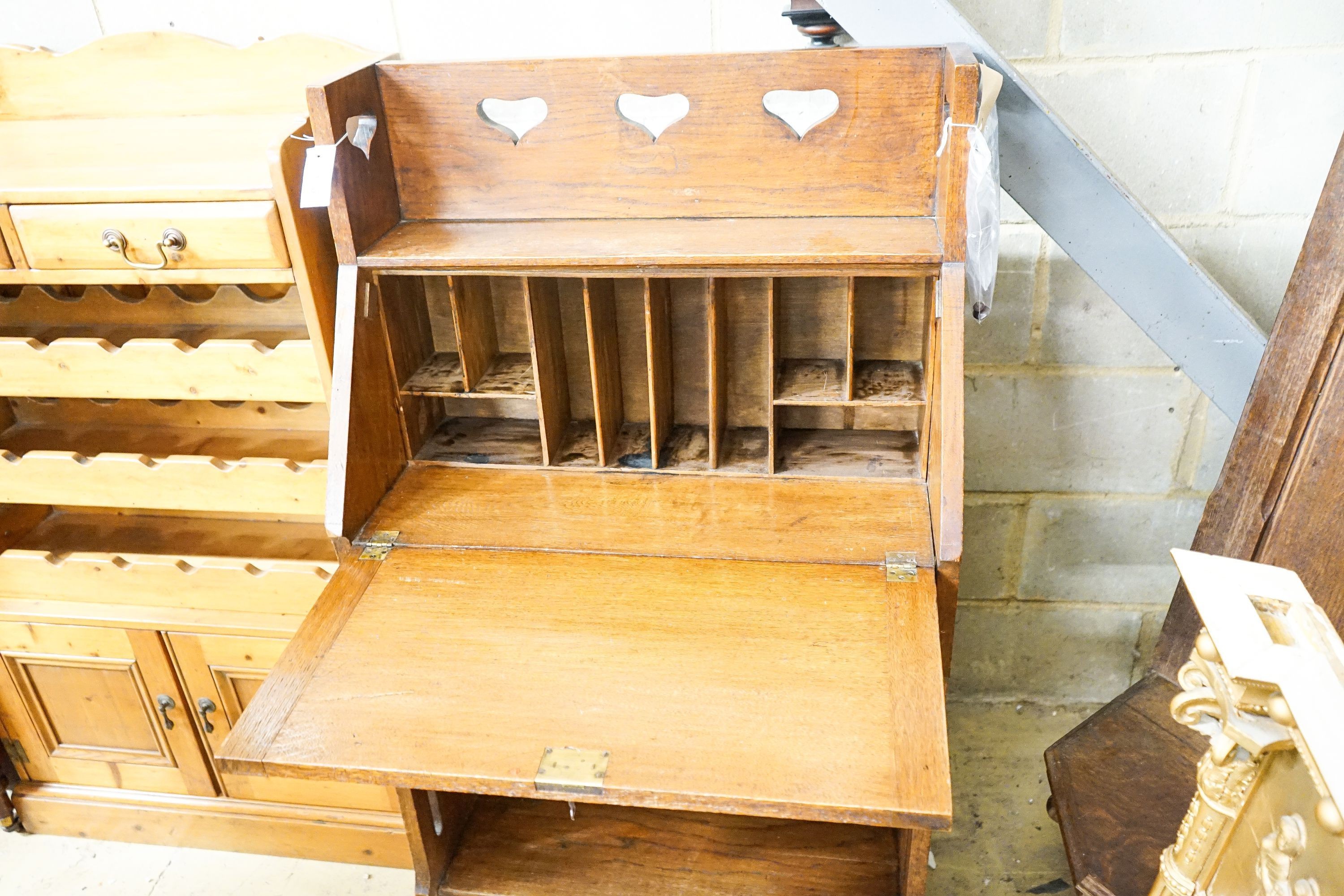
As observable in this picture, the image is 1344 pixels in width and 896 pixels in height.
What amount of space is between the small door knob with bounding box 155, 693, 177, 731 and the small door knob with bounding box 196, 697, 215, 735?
45mm

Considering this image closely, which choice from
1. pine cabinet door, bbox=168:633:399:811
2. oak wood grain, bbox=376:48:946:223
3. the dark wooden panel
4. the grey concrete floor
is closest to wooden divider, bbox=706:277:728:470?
oak wood grain, bbox=376:48:946:223

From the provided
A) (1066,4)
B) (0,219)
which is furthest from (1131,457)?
(0,219)

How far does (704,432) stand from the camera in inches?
62.2

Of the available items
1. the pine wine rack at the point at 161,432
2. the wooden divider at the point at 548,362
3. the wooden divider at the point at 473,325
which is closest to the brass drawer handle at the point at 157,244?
the pine wine rack at the point at 161,432

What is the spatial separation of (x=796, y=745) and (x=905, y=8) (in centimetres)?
105

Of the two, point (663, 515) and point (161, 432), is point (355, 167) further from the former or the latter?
point (161, 432)

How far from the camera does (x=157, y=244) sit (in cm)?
140

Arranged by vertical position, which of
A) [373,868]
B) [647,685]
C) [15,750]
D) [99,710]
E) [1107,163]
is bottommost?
[373,868]

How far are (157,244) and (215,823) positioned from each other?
1.24 metres

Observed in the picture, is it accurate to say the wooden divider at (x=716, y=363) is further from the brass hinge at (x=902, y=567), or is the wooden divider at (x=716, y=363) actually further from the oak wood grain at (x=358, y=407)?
the oak wood grain at (x=358, y=407)

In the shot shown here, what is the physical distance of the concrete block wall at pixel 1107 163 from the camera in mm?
1586

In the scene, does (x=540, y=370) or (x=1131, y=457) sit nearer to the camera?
(x=540, y=370)

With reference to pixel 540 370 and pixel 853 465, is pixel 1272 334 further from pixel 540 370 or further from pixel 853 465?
pixel 540 370

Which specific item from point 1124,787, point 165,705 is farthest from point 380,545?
point 1124,787
